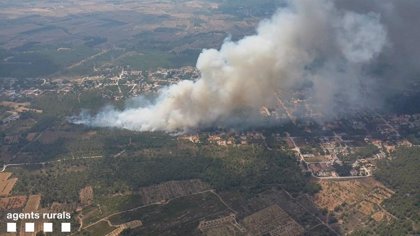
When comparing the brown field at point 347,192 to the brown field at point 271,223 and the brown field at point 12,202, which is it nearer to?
the brown field at point 271,223

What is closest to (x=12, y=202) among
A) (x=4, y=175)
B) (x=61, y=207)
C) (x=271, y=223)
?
(x=61, y=207)

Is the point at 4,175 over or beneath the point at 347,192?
beneath

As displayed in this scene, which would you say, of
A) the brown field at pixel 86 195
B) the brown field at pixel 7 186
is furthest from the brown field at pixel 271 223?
the brown field at pixel 7 186

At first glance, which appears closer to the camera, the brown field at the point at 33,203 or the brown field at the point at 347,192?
the brown field at the point at 33,203

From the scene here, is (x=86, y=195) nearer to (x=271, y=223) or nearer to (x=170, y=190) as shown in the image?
(x=170, y=190)

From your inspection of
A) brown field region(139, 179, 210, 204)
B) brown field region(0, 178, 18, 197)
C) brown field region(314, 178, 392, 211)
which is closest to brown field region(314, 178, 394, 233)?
brown field region(314, 178, 392, 211)

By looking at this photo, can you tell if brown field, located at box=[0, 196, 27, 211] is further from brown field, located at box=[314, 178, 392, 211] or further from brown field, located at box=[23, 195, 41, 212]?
brown field, located at box=[314, 178, 392, 211]
